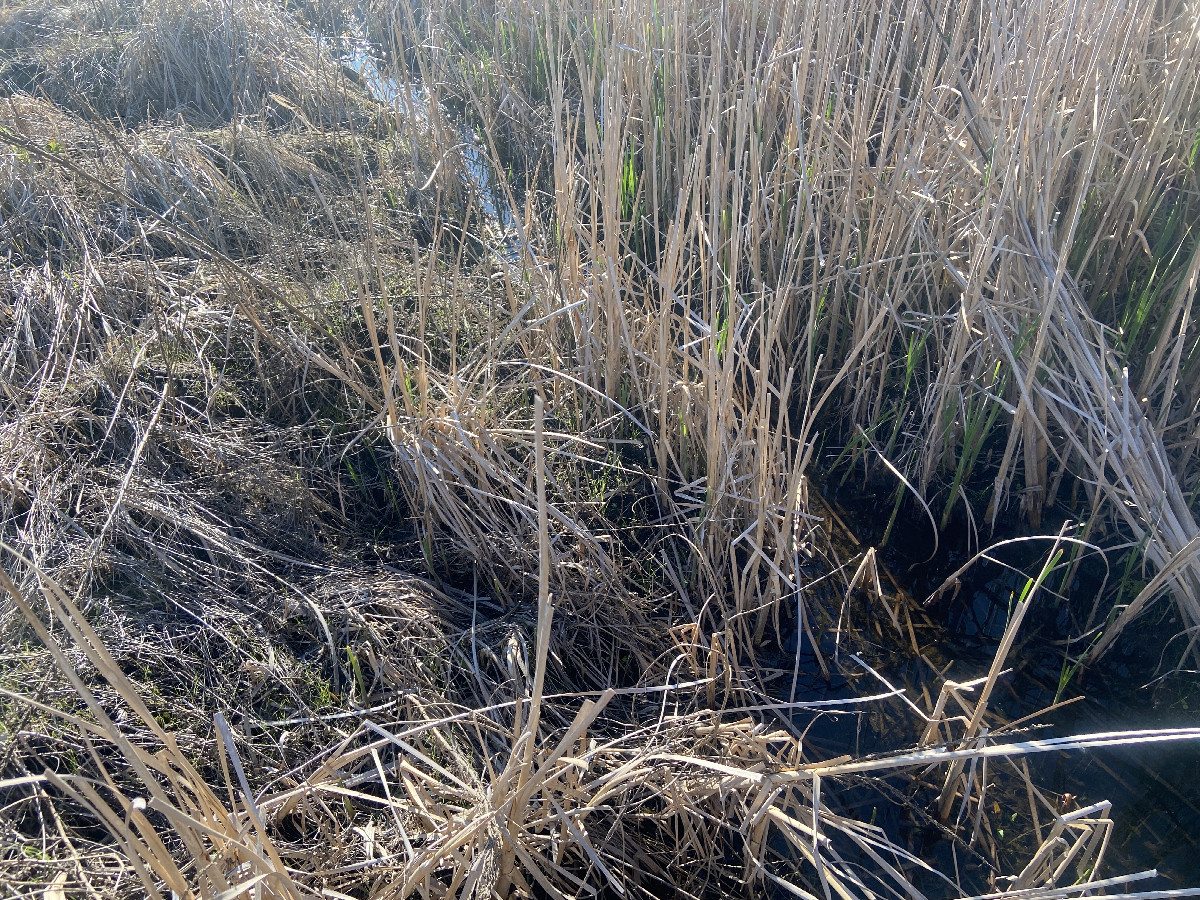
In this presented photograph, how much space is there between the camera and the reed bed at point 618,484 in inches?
46.4

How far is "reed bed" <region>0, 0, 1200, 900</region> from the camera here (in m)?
1.18

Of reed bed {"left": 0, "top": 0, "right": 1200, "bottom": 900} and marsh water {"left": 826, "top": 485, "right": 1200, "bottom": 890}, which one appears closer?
reed bed {"left": 0, "top": 0, "right": 1200, "bottom": 900}

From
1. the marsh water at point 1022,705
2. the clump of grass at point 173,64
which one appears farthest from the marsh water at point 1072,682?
the clump of grass at point 173,64

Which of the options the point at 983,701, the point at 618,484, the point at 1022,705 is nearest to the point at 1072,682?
the point at 1022,705

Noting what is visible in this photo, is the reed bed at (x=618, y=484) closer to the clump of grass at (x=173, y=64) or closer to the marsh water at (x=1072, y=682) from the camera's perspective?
the marsh water at (x=1072, y=682)

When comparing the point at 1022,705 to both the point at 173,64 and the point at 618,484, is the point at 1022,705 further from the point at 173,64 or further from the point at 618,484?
the point at 173,64

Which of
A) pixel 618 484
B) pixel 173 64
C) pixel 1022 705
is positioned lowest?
pixel 1022 705

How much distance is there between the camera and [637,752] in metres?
1.20

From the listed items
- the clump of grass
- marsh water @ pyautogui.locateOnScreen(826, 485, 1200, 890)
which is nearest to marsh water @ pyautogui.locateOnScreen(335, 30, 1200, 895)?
marsh water @ pyautogui.locateOnScreen(826, 485, 1200, 890)

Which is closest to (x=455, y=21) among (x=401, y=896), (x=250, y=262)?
(x=250, y=262)

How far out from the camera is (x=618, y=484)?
5.70 ft

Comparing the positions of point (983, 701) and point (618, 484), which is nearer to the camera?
point (983, 701)

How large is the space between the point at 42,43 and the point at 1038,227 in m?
3.89

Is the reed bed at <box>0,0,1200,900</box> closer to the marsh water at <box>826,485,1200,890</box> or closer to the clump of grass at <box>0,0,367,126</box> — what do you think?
the marsh water at <box>826,485,1200,890</box>
